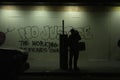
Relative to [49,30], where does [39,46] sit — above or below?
below

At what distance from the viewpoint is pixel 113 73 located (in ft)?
60.4

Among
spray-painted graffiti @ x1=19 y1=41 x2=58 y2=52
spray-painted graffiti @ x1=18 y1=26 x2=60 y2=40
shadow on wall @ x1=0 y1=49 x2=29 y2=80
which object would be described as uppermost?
spray-painted graffiti @ x1=18 y1=26 x2=60 y2=40

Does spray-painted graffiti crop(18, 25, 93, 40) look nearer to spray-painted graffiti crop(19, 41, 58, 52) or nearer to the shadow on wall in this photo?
spray-painted graffiti crop(19, 41, 58, 52)

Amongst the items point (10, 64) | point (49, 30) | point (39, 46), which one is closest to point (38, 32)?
point (49, 30)

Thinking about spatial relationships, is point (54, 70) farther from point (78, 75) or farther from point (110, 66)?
point (110, 66)

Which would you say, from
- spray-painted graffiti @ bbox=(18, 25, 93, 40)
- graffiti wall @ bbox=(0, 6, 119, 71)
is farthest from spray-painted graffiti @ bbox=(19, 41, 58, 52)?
spray-painted graffiti @ bbox=(18, 25, 93, 40)

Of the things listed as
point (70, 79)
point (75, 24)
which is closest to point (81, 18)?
point (75, 24)

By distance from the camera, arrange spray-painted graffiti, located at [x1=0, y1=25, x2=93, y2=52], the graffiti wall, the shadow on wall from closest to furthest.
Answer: the shadow on wall < the graffiti wall < spray-painted graffiti, located at [x1=0, y1=25, x2=93, y2=52]

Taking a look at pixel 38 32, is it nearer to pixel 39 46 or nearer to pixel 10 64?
pixel 39 46

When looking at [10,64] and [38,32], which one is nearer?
[10,64]

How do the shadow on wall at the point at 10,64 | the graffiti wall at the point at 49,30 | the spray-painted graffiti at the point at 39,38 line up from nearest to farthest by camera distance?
the shadow on wall at the point at 10,64, the graffiti wall at the point at 49,30, the spray-painted graffiti at the point at 39,38

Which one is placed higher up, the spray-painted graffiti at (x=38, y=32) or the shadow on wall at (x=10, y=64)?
the spray-painted graffiti at (x=38, y=32)

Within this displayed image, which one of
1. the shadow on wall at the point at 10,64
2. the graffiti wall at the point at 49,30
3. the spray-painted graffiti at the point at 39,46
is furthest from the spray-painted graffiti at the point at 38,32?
the shadow on wall at the point at 10,64

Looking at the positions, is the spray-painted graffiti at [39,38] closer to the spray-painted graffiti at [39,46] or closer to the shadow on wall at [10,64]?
the spray-painted graffiti at [39,46]
